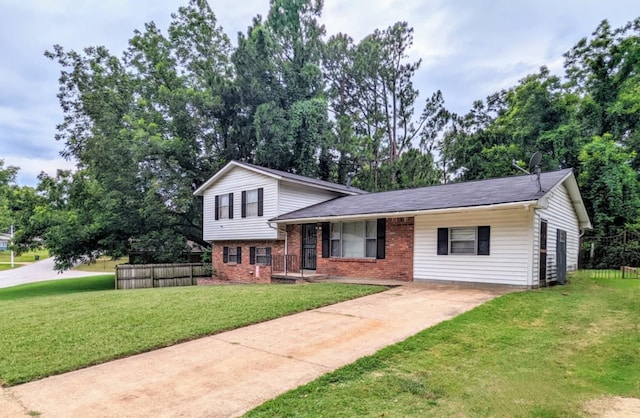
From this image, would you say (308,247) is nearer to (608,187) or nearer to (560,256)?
(560,256)

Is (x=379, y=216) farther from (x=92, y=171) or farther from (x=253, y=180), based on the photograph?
(x=92, y=171)

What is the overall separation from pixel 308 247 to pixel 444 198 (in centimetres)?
606

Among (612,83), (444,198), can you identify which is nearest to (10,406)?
(444,198)

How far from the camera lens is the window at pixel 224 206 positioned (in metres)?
17.6

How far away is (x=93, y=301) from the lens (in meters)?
9.44

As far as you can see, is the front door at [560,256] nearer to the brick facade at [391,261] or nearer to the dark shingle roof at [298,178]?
the brick facade at [391,261]

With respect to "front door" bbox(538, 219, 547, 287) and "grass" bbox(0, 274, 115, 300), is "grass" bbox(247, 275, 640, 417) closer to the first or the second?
"front door" bbox(538, 219, 547, 287)

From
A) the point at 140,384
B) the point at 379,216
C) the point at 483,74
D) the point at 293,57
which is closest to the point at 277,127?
the point at 293,57

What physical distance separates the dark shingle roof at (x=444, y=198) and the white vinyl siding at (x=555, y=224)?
0.61m

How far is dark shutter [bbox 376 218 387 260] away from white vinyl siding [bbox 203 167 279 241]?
16.1 feet

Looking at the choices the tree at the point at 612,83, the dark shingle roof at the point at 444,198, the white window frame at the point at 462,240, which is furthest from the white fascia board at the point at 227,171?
the tree at the point at 612,83

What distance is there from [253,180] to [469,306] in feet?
37.5

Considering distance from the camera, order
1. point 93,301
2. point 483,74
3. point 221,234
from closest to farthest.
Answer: point 93,301, point 221,234, point 483,74

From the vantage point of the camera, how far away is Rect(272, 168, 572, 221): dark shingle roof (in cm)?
1004
